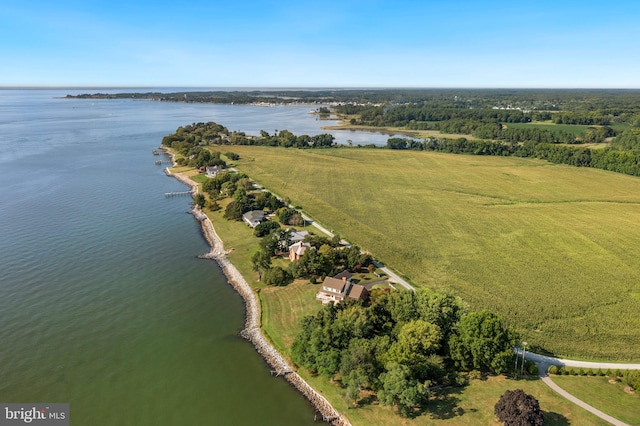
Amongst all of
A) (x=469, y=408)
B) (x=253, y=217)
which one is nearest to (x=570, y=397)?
(x=469, y=408)

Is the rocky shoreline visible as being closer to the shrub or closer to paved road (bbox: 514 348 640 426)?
the shrub

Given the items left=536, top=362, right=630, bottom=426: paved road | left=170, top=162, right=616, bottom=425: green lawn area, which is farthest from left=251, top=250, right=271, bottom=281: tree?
left=536, top=362, right=630, bottom=426: paved road

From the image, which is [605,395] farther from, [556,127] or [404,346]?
[556,127]

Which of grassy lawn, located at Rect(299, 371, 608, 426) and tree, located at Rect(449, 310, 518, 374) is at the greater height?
tree, located at Rect(449, 310, 518, 374)

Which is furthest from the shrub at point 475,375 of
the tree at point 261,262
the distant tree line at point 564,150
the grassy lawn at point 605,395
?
the distant tree line at point 564,150

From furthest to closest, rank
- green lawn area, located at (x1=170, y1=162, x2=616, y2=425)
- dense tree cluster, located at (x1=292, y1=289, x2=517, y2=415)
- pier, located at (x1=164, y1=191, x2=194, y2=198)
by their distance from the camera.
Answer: pier, located at (x1=164, y1=191, x2=194, y2=198) < dense tree cluster, located at (x1=292, y1=289, x2=517, y2=415) < green lawn area, located at (x1=170, y1=162, x2=616, y2=425)

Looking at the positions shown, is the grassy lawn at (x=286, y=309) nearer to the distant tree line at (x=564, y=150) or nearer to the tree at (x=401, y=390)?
the tree at (x=401, y=390)
